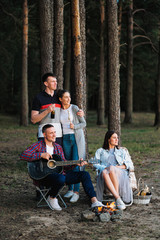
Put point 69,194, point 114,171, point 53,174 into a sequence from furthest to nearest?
1. point 69,194
2. point 114,171
3. point 53,174

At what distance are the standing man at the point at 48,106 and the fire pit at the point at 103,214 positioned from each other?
5.27 feet

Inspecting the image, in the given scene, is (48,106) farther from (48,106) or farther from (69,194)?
(69,194)

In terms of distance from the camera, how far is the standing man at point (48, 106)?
666 cm

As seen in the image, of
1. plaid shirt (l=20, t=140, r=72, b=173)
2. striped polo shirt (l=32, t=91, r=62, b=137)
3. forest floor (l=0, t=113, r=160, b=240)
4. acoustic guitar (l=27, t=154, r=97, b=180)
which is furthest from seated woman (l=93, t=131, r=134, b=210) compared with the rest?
striped polo shirt (l=32, t=91, r=62, b=137)

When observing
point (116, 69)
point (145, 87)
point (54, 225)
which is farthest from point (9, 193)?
point (145, 87)

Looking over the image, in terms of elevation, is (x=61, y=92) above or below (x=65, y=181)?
above

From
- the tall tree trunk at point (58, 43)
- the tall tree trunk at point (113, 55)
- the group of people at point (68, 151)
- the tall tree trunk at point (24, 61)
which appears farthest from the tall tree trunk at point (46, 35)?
the tall tree trunk at point (24, 61)

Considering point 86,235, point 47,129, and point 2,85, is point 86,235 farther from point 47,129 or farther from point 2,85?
point 2,85

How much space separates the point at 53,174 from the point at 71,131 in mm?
1037

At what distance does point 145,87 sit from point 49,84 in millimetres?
39752

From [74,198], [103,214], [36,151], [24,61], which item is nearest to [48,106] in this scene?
[36,151]

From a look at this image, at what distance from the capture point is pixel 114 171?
659 cm

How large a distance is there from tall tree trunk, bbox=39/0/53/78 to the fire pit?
20.0 feet

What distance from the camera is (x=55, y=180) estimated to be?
6.12m
